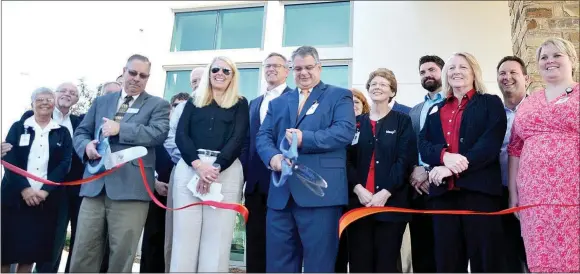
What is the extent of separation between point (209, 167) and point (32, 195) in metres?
1.64

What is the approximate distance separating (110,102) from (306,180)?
5.51 feet

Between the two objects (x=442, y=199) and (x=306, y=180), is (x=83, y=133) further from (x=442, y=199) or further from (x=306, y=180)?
(x=442, y=199)

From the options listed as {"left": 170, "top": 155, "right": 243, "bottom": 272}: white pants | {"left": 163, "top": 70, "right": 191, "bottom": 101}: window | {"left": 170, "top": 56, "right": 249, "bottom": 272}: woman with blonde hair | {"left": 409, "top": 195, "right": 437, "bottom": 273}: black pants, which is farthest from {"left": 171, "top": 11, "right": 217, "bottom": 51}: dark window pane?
{"left": 409, "top": 195, "right": 437, "bottom": 273}: black pants

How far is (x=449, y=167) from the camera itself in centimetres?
233

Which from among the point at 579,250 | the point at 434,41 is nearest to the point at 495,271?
the point at 579,250

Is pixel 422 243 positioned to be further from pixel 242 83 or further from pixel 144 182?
pixel 242 83

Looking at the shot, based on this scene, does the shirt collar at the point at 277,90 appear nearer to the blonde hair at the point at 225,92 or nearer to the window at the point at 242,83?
the blonde hair at the point at 225,92

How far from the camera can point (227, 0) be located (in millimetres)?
8047

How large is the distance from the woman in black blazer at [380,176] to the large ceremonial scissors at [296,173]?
0.33 m

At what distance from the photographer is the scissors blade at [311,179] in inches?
93.5

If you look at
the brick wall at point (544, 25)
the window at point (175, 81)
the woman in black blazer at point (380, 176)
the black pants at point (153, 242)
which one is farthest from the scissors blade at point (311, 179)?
the window at point (175, 81)

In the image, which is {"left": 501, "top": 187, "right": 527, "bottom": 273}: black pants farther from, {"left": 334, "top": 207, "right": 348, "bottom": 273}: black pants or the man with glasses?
the man with glasses

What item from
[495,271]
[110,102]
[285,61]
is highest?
[285,61]

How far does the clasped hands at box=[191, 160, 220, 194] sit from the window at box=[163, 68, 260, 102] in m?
4.74
